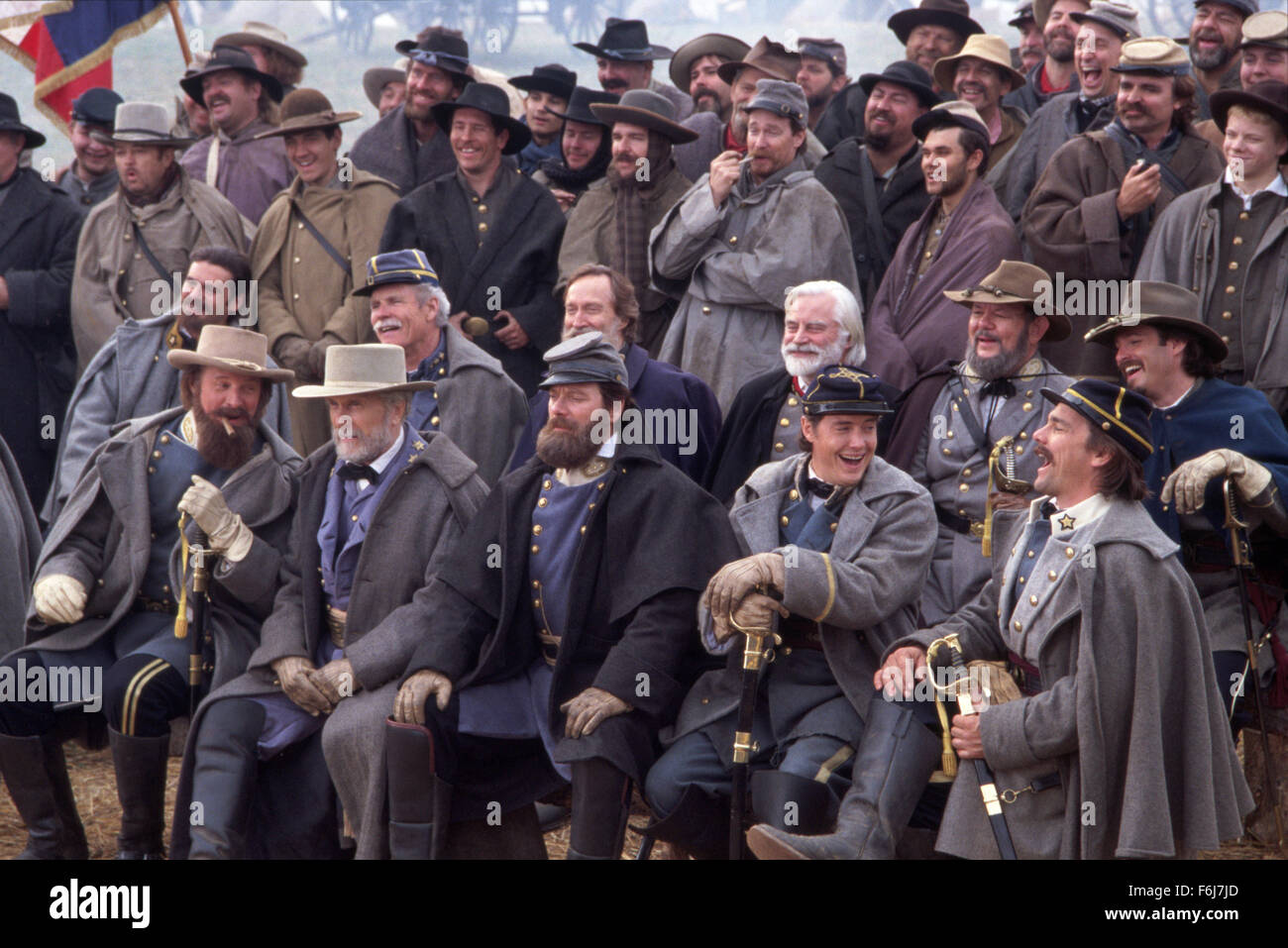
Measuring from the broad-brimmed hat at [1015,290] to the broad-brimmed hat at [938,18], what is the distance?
3.28m

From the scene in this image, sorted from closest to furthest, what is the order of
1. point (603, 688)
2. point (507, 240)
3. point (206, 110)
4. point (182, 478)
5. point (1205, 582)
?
point (603, 688), point (1205, 582), point (182, 478), point (507, 240), point (206, 110)

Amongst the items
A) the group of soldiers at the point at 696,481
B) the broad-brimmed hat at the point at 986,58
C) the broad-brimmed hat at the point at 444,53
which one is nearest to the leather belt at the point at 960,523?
the group of soldiers at the point at 696,481

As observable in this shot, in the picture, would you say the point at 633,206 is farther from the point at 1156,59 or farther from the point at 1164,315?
the point at 1164,315

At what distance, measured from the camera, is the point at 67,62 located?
10836 millimetres

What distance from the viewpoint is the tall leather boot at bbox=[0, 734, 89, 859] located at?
629 cm

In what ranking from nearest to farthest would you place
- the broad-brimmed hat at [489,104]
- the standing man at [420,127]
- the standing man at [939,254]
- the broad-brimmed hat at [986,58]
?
the standing man at [939,254]
the broad-brimmed hat at [489,104]
the broad-brimmed hat at [986,58]
the standing man at [420,127]

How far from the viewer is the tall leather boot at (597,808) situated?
213 inches

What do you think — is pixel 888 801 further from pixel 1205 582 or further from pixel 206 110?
pixel 206 110

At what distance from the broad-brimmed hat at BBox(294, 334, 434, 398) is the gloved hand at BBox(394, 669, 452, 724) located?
119 centimetres

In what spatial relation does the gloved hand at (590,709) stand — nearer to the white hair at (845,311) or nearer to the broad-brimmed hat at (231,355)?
the white hair at (845,311)

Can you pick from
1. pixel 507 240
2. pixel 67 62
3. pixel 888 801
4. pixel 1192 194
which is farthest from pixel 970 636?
pixel 67 62

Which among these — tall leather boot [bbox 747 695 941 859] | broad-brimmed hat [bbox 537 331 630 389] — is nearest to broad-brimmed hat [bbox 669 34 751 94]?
broad-brimmed hat [bbox 537 331 630 389]
